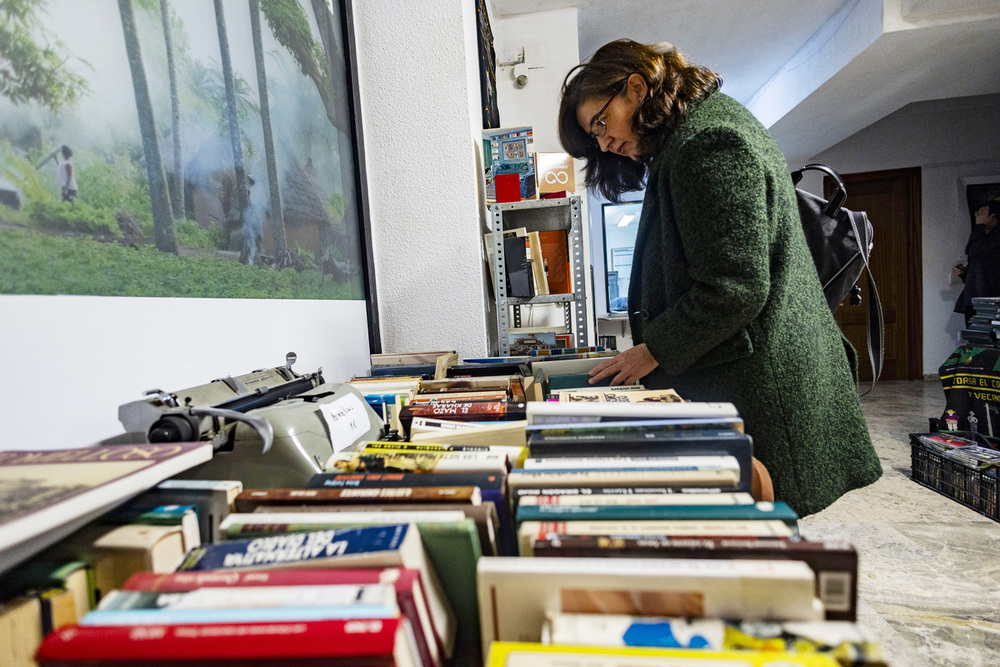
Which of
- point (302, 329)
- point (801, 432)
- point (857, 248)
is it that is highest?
point (857, 248)

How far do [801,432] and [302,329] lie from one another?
3.40ft

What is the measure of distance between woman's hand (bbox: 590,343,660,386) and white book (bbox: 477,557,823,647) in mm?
661

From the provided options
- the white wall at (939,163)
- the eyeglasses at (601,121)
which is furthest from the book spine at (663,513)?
the white wall at (939,163)

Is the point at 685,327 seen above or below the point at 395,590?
above

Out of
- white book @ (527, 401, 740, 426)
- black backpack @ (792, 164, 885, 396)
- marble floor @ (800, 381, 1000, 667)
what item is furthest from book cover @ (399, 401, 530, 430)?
marble floor @ (800, 381, 1000, 667)

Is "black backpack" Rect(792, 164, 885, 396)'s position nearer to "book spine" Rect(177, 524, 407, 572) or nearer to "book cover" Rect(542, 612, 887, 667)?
"book cover" Rect(542, 612, 887, 667)

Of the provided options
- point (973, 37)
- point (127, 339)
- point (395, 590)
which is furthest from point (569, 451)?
point (973, 37)

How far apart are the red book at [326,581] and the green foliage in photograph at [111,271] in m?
0.38

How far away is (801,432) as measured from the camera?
887mm

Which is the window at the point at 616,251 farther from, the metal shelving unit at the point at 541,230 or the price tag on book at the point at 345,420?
the price tag on book at the point at 345,420

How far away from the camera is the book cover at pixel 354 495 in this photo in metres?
0.42

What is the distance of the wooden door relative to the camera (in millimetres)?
5254

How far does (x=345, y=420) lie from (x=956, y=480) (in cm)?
309

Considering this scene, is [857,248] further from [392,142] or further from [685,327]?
[392,142]
